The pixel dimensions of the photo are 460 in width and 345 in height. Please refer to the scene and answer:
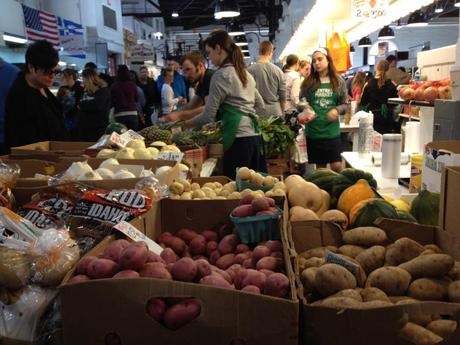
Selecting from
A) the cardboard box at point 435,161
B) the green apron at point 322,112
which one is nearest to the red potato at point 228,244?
the cardboard box at point 435,161

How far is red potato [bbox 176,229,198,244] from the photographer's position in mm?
1889

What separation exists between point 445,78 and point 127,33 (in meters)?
15.8

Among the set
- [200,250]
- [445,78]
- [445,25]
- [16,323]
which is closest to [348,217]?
[200,250]

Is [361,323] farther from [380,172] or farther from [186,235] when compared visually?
[380,172]

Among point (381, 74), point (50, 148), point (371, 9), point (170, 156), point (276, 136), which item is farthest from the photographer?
point (381, 74)

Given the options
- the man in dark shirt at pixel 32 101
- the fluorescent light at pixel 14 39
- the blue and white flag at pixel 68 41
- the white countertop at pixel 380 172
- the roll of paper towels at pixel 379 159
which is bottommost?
the white countertop at pixel 380 172

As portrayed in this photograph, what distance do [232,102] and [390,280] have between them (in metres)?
2.86

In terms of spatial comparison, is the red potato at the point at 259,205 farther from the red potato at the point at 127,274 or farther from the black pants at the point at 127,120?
the black pants at the point at 127,120

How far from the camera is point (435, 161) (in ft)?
7.35

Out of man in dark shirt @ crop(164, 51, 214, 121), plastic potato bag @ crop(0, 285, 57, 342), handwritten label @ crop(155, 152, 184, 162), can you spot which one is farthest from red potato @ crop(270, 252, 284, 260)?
man in dark shirt @ crop(164, 51, 214, 121)

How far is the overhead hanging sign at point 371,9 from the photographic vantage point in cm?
601

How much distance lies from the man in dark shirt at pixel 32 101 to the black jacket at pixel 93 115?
2.74m

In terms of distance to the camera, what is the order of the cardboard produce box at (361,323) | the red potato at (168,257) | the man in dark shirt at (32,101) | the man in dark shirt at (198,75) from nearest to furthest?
the cardboard produce box at (361,323)
the red potato at (168,257)
the man in dark shirt at (32,101)
the man in dark shirt at (198,75)

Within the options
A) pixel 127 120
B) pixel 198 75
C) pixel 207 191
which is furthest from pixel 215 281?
pixel 127 120
